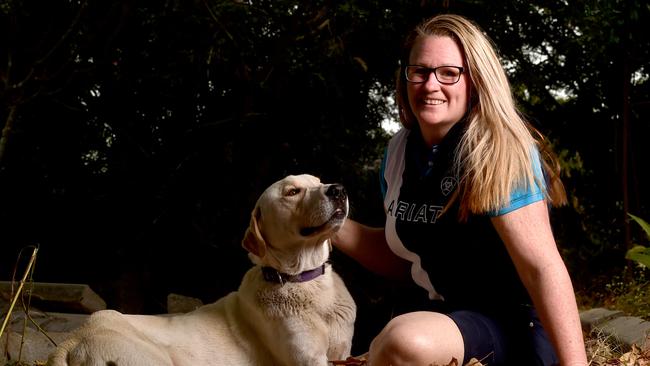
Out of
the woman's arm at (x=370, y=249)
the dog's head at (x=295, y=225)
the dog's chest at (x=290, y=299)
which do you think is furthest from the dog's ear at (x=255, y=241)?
the woman's arm at (x=370, y=249)

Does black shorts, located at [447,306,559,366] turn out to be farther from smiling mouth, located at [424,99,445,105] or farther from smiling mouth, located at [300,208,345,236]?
smiling mouth, located at [424,99,445,105]

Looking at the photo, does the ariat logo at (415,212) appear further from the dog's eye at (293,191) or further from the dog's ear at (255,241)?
the dog's ear at (255,241)

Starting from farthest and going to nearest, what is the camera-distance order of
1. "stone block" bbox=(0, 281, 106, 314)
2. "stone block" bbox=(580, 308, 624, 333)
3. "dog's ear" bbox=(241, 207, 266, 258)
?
1. "stone block" bbox=(0, 281, 106, 314)
2. "stone block" bbox=(580, 308, 624, 333)
3. "dog's ear" bbox=(241, 207, 266, 258)

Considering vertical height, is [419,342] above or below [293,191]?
below

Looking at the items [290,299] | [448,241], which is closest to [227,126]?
[290,299]

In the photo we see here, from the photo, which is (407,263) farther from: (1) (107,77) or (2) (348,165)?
(1) (107,77)

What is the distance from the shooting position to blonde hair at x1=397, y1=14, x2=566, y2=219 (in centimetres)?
219

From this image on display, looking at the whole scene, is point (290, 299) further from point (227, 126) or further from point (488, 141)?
point (227, 126)

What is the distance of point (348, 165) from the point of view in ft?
14.7

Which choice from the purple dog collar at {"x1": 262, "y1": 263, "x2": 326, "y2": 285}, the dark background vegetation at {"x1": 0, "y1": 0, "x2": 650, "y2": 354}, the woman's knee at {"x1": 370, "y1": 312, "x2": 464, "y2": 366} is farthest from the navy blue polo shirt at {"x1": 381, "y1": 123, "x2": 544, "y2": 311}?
the dark background vegetation at {"x1": 0, "y1": 0, "x2": 650, "y2": 354}

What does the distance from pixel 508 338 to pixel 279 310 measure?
832 millimetres

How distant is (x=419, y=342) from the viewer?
6.79ft

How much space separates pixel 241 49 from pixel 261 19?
0.79 ft

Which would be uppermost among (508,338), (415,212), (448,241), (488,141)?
(488,141)
